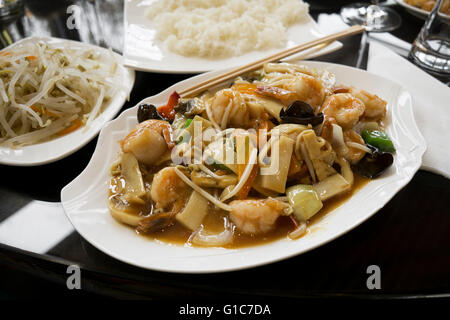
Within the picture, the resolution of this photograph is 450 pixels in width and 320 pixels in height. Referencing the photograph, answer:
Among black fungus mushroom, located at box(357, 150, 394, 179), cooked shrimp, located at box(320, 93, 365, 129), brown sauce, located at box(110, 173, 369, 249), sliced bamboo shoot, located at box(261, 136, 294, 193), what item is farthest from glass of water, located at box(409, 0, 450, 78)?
sliced bamboo shoot, located at box(261, 136, 294, 193)

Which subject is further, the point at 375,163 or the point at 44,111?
the point at 44,111

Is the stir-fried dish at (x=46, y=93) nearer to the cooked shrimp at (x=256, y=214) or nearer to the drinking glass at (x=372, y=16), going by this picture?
the cooked shrimp at (x=256, y=214)

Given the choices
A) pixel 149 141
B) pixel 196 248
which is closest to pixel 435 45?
pixel 149 141

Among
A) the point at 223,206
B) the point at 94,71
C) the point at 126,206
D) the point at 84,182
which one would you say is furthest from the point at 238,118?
the point at 94,71

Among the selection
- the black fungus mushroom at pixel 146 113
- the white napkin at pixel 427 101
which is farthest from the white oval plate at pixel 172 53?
the black fungus mushroom at pixel 146 113

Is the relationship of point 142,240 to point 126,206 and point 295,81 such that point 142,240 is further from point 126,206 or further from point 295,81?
point 295,81

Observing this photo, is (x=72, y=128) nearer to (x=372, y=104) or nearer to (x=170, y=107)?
(x=170, y=107)

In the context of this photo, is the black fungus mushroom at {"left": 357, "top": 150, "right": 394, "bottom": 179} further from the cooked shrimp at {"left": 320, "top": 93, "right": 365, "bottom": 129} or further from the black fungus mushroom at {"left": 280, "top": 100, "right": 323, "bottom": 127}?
the black fungus mushroom at {"left": 280, "top": 100, "right": 323, "bottom": 127}
